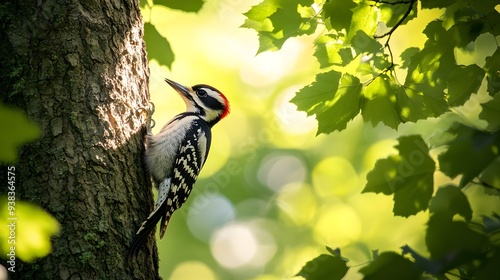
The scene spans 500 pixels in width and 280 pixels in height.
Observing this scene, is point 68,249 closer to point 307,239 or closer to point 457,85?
point 457,85

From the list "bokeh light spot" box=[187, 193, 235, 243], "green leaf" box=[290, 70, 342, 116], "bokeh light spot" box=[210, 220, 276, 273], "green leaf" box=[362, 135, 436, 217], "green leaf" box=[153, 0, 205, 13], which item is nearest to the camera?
"green leaf" box=[362, 135, 436, 217]

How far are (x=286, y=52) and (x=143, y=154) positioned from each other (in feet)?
20.1

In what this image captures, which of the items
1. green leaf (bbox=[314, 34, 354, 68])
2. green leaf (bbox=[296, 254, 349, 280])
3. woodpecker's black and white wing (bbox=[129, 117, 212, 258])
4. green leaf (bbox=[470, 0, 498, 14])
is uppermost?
green leaf (bbox=[470, 0, 498, 14])

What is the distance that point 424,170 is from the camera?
1785 mm

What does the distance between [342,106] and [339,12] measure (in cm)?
40

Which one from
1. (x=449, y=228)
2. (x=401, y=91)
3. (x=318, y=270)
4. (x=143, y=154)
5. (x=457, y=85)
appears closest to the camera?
(x=449, y=228)

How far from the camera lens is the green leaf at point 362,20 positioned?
222cm

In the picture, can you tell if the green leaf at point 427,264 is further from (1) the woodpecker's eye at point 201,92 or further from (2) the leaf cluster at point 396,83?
(1) the woodpecker's eye at point 201,92

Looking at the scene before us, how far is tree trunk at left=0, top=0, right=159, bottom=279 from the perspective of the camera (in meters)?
2.23

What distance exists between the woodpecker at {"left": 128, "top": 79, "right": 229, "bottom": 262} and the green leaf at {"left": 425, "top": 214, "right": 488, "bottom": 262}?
5.06 ft

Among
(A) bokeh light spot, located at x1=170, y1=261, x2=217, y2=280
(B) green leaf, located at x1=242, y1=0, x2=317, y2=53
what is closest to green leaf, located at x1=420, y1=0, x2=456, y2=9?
(B) green leaf, located at x1=242, y1=0, x2=317, y2=53

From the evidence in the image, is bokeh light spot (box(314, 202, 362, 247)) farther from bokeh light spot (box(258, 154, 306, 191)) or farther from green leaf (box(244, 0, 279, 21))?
green leaf (box(244, 0, 279, 21))

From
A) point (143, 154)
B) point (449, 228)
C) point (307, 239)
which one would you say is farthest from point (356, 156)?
point (449, 228)

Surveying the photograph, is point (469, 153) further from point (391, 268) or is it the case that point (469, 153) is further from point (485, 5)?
point (485, 5)
